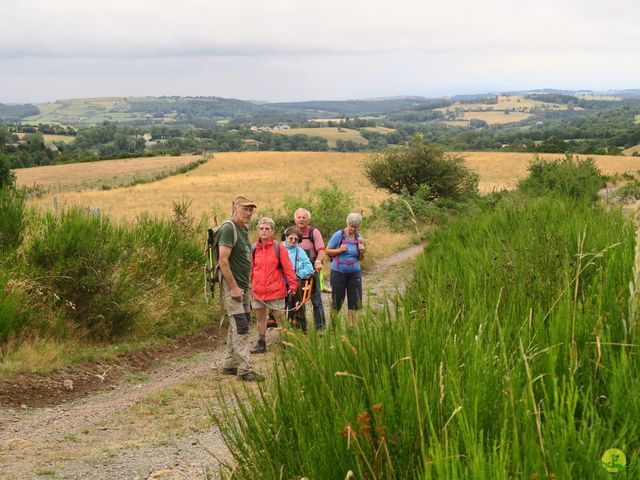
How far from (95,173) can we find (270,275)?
64567 mm

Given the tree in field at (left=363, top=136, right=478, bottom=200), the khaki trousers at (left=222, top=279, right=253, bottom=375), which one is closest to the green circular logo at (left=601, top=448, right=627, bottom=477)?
the khaki trousers at (left=222, top=279, right=253, bottom=375)

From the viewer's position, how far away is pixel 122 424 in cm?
655

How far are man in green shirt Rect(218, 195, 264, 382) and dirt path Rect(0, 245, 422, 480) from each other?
0.43m

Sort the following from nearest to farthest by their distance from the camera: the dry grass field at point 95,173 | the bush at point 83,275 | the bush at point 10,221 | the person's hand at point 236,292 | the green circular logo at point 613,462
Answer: the green circular logo at point 613,462
the person's hand at point 236,292
the bush at point 83,275
the bush at point 10,221
the dry grass field at point 95,173

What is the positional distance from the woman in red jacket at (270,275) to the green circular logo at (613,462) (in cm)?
691

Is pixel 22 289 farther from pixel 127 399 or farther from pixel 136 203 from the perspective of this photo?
pixel 136 203

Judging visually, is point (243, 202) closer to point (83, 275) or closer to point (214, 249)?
point (214, 249)

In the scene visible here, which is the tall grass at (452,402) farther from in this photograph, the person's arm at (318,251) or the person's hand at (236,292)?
the person's arm at (318,251)

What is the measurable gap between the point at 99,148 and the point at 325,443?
5227 inches

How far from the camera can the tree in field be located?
27.9 m

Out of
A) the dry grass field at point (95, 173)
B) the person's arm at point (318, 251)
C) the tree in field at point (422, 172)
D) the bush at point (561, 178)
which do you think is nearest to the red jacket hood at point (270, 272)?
the person's arm at point (318, 251)

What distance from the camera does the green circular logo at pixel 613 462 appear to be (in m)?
1.71

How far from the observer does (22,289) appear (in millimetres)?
8469

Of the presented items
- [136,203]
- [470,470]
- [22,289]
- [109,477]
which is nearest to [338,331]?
[470,470]
